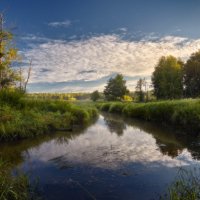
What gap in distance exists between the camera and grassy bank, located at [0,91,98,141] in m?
9.69

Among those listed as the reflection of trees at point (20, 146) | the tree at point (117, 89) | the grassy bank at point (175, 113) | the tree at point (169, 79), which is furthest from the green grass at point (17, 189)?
the tree at point (117, 89)

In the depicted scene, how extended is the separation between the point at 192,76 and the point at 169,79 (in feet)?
21.0

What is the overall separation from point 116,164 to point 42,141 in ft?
15.0

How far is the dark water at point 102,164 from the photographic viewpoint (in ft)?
15.6

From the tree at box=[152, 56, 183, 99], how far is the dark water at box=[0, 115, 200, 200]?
4230 cm

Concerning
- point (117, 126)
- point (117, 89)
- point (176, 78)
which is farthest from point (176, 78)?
point (117, 126)

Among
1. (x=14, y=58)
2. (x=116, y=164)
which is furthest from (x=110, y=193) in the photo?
(x=14, y=58)

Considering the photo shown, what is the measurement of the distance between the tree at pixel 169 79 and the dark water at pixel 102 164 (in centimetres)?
4230

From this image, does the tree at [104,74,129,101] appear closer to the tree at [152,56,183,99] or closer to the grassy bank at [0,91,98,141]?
the tree at [152,56,183,99]

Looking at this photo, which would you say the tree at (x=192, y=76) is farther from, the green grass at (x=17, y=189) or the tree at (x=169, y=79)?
the green grass at (x=17, y=189)

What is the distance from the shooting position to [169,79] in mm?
51250

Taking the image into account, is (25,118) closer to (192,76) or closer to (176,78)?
(176,78)

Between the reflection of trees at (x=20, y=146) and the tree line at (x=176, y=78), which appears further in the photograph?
the tree line at (x=176, y=78)

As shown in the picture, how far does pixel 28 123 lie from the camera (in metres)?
10.7
